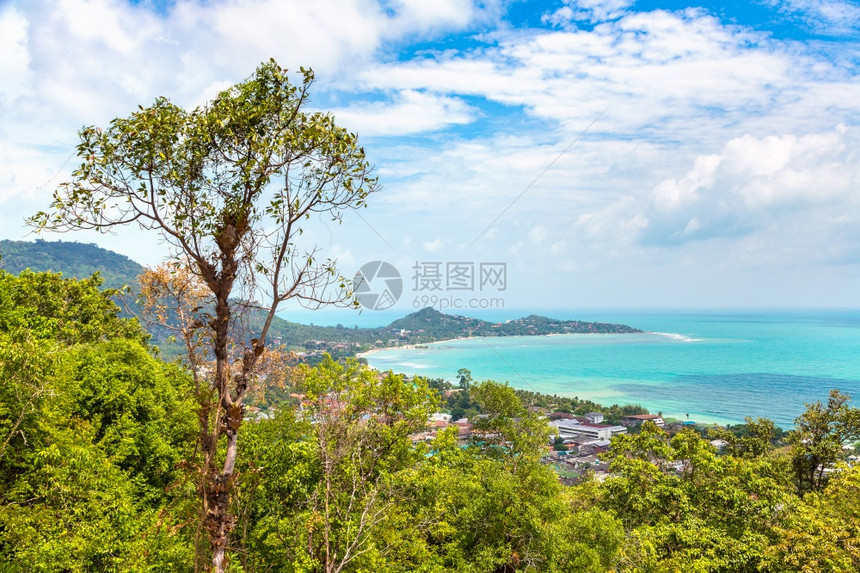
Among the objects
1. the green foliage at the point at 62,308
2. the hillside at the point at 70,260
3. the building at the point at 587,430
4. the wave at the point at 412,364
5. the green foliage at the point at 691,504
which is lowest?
the building at the point at 587,430

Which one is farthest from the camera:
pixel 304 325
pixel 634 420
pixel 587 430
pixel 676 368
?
pixel 304 325

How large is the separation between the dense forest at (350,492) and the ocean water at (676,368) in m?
36.3

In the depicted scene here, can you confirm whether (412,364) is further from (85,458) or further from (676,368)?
(85,458)

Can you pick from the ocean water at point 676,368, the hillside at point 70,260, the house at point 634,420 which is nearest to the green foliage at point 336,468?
the house at point 634,420

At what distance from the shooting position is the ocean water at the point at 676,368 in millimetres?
50844

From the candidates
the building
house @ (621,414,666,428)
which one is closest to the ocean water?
house @ (621,414,666,428)

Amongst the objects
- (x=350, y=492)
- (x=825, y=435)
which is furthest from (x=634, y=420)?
(x=350, y=492)

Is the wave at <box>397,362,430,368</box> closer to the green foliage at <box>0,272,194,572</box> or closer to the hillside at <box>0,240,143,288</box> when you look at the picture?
the hillside at <box>0,240,143,288</box>

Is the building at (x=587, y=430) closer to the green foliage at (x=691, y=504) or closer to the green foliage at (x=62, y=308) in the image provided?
the green foliage at (x=691, y=504)

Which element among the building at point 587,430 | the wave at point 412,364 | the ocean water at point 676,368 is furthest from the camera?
the wave at point 412,364

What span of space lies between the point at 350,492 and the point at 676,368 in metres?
82.5

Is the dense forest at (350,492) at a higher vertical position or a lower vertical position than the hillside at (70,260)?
lower

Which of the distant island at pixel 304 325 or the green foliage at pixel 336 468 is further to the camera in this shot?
the distant island at pixel 304 325

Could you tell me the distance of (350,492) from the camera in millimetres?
8445
